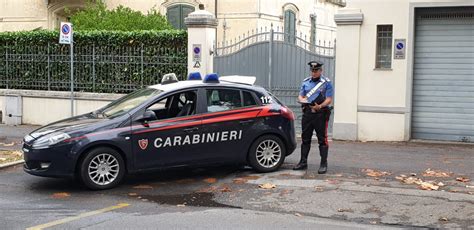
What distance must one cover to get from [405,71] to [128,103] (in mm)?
6554

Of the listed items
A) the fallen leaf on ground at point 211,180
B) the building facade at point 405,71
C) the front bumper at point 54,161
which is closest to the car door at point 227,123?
the fallen leaf on ground at point 211,180

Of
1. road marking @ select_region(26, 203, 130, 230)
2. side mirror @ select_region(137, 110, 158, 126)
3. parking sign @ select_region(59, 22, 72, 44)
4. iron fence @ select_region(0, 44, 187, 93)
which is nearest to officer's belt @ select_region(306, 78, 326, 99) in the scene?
side mirror @ select_region(137, 110, 158, 126)

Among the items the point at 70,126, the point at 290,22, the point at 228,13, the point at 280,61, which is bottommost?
the point at 70,126

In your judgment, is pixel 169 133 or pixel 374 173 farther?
pixel 374 173

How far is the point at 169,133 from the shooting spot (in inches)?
339

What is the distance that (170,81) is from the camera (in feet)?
31.4

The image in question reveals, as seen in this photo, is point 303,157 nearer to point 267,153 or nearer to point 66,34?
point 267,153

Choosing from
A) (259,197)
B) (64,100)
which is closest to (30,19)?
(64,100)

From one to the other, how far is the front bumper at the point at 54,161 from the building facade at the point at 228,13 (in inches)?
622

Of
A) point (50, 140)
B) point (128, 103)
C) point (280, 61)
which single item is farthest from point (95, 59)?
point (50, 140)

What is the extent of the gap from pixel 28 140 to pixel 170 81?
237 centimetres

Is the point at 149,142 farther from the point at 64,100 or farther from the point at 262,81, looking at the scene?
the point at 64,100

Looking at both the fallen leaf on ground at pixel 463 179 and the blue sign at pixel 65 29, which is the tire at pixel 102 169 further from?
the blue sign at pixel 65 29

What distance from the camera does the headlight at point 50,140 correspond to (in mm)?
Answer: 8070
